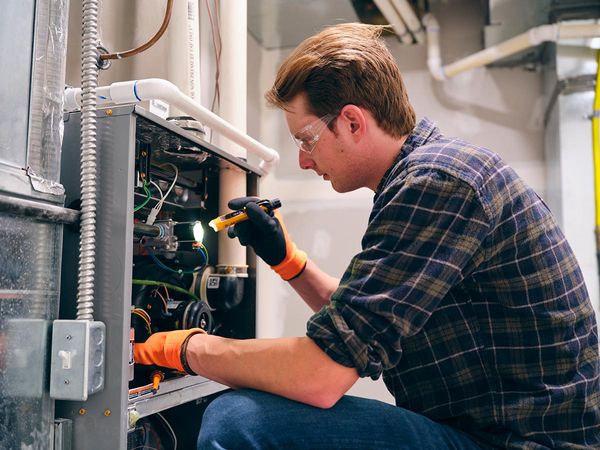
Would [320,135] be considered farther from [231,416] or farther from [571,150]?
[571,150]

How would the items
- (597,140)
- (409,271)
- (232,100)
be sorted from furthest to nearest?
(597,140) → (232,100) → (409,271)

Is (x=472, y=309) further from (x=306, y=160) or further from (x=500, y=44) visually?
(x=500, y=44)

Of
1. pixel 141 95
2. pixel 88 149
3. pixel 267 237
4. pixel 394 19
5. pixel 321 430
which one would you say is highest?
pixel 394 19

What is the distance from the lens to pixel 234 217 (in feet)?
3.88

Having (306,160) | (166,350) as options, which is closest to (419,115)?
(306,160)

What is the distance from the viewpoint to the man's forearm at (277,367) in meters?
0.86

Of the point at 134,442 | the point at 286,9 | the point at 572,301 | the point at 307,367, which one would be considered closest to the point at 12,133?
the point at 307,367

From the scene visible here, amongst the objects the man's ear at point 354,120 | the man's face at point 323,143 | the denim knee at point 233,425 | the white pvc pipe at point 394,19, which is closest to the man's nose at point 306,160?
the man's face at point 323,143

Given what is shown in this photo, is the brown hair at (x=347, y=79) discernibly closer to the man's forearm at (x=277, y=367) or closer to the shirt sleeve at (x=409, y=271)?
the shirt sleeve at (x=409, y=271)

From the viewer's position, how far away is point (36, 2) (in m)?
0.85

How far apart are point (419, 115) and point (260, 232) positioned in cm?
136

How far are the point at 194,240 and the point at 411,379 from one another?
56 cm

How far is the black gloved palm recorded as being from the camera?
121cm

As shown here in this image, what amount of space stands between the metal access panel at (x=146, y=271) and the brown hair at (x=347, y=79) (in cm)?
25
